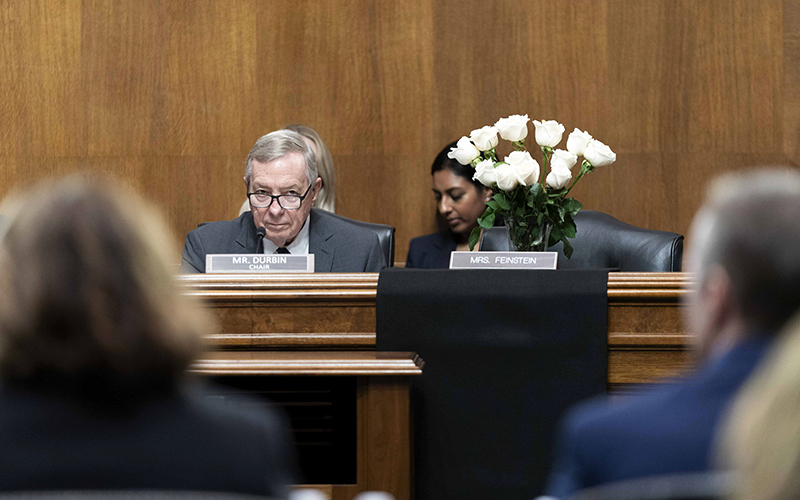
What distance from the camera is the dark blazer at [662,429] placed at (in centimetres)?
85

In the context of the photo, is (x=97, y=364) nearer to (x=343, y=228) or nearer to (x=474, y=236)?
(x=474, y=236)

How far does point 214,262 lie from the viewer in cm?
254

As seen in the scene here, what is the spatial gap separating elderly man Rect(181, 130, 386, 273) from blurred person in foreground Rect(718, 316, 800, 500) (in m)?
2.32

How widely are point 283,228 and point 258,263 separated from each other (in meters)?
0.61

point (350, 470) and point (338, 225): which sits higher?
point (338, 225)

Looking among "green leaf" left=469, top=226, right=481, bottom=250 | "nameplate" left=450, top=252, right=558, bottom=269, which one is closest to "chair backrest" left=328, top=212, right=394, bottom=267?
"green leaf" left=469, top=226, right=481, bottom=250

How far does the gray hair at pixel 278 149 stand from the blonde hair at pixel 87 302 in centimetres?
229

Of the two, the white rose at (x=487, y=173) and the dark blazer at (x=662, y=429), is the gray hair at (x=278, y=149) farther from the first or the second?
the dark blazer at (x=662, y=429)

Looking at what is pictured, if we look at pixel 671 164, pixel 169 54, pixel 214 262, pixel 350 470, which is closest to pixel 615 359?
pixel 350 470

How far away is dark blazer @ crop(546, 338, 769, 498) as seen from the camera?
85 cm

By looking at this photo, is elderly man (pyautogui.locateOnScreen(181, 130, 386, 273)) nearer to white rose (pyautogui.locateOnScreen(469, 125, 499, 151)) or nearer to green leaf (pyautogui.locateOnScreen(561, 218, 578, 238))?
white rose (pyautogui.locateOnScreen(469, 125, 499, 151))

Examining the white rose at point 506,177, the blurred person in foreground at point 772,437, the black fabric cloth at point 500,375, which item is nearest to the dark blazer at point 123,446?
the blurred person in foreground at point 772,437

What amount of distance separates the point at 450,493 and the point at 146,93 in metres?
3.23

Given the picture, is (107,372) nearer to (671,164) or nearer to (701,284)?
(701,284)
